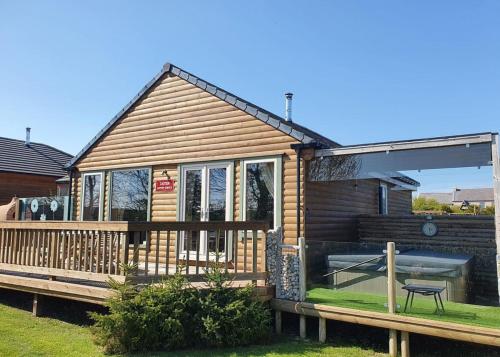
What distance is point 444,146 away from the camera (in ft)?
20.0

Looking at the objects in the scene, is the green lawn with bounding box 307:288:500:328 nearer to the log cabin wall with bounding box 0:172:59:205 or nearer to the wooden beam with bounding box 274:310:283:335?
the wooden beam with bounding box 274:310:283:335

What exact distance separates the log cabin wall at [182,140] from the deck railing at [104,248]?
5.36 feet

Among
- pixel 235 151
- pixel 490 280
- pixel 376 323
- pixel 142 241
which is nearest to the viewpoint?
pixel 376 323

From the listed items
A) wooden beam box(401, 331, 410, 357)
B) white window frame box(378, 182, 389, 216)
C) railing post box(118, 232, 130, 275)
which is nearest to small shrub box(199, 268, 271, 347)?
railing post box(118, 232, 130, 275)

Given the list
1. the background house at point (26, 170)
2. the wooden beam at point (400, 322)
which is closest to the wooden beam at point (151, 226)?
the wooden beam at point (400, 322)

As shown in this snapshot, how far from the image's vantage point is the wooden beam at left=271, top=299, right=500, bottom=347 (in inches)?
173

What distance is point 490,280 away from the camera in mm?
6422

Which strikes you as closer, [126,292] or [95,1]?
[126,292]

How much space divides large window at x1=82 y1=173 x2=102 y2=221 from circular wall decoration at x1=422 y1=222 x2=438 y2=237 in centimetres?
797

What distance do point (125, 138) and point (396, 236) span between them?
705cm

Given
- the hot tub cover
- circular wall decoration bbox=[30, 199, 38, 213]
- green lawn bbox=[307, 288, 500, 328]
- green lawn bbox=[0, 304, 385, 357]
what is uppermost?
circular wall decoration bbox=[30, 199, 38, 213]

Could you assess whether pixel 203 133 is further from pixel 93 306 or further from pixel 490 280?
pixel 490 280

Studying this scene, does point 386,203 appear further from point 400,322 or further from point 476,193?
point 400,322

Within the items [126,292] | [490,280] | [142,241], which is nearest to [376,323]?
[490,280]
